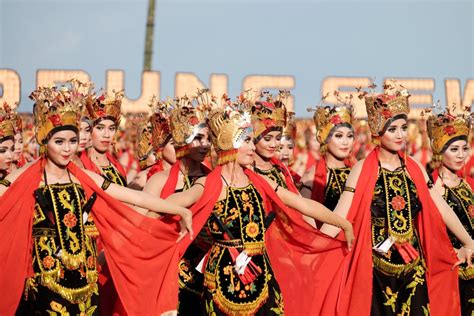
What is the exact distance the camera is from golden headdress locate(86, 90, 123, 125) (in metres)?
9.75

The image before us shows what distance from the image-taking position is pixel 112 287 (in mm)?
7902

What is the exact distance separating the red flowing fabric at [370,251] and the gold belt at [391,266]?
12cm

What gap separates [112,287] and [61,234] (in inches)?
48.5

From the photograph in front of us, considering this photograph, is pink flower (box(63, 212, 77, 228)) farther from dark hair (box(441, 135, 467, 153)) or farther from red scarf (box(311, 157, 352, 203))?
dark hair (box(441, 135, 467, 153))

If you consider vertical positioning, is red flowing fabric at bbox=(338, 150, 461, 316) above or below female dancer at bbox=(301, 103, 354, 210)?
below

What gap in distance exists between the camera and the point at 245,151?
23.0 feet

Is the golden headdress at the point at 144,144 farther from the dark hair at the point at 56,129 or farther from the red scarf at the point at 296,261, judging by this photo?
the dark hair at the point at 56,129

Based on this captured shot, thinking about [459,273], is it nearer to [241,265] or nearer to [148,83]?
[241,265]

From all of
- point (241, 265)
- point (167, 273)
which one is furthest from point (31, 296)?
point (241, 265)

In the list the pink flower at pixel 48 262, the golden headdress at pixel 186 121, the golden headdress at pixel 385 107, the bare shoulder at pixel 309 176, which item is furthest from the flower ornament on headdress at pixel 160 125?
the pink flower at pixel 48 262

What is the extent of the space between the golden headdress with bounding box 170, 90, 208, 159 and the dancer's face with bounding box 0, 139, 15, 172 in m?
1.50

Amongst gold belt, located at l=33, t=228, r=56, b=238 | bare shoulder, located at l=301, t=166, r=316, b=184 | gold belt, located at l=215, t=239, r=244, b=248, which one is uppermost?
bare shoulder, located at l=301, t=166, r=316, b=184

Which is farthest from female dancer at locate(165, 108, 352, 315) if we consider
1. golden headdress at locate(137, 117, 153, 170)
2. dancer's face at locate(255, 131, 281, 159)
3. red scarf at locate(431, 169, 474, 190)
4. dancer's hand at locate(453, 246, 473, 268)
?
golden headdress at locate(137, 117, 153, 170)

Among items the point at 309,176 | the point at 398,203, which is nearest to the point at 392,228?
the point at 398,203
